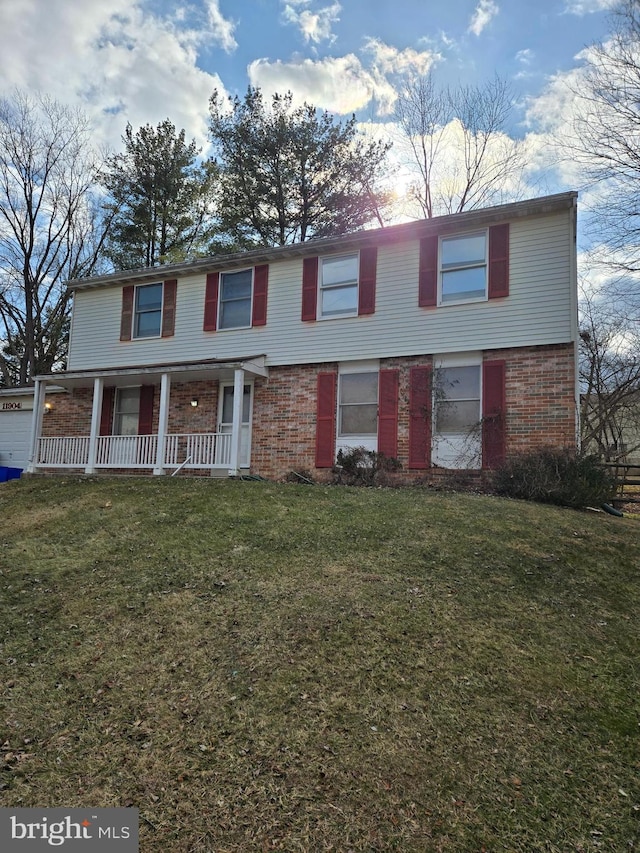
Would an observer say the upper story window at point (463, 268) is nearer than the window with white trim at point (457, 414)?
No

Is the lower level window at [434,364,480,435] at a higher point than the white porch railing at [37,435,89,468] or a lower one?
higher

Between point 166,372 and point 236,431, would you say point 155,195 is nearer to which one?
point 166,372

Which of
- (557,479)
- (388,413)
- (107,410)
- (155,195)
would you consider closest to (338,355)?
(388,413)

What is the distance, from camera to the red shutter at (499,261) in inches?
399

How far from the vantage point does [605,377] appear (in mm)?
18828

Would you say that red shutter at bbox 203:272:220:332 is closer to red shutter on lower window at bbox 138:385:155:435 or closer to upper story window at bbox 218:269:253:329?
upper story window at bbox 218:269:253:329

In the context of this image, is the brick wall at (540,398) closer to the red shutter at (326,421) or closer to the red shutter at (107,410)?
the red shutter at (326,421)

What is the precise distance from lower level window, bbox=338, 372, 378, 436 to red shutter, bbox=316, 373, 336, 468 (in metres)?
0.18

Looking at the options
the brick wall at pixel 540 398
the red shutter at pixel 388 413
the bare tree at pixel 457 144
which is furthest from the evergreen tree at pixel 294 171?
the brick wall at pixel 540 398

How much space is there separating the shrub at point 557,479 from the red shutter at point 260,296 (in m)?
6.41

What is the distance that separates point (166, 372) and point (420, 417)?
5539mm

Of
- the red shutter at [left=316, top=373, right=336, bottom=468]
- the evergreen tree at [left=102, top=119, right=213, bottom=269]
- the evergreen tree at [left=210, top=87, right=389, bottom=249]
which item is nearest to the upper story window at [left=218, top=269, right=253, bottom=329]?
the red shutter at [left=316, top=373, right=336, bottom=468]

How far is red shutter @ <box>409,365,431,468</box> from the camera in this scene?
34.1ft

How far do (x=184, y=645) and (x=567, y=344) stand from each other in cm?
840
